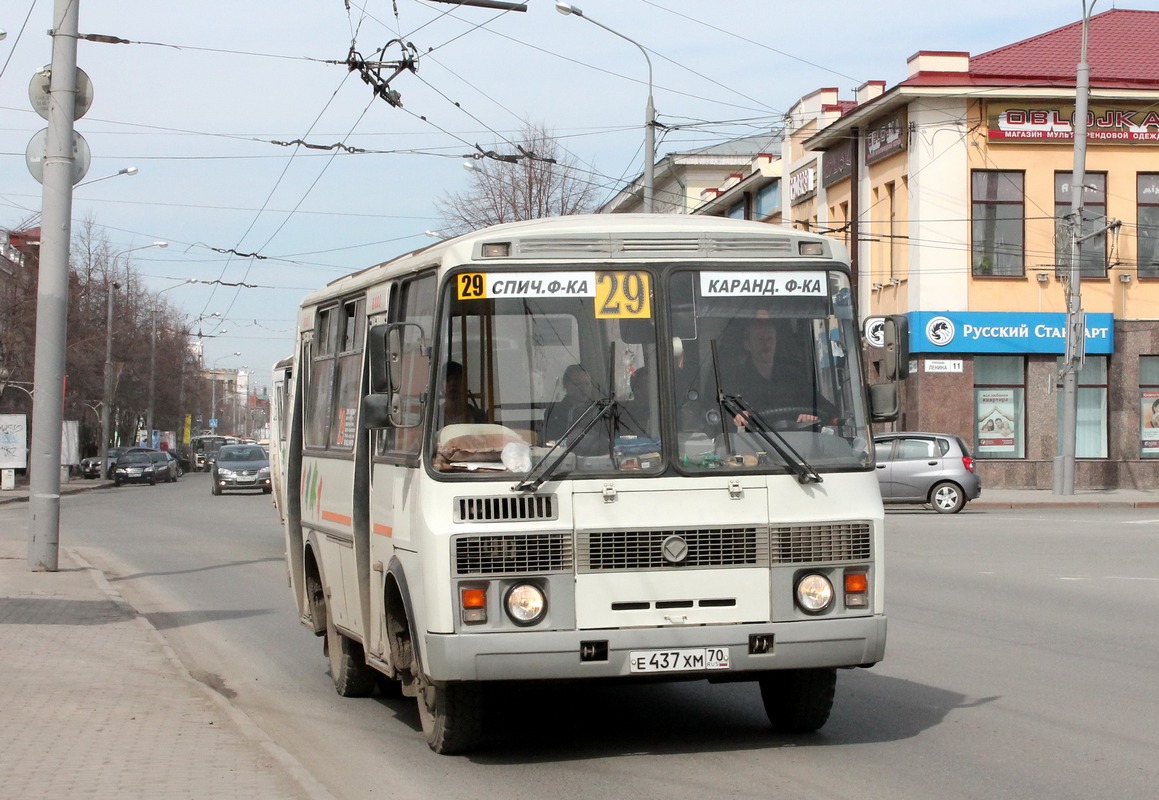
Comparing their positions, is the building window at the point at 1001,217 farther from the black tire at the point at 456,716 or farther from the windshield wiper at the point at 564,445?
the black tire at the point at 456,716

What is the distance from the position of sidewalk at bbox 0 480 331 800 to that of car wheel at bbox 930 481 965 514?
1956 cm

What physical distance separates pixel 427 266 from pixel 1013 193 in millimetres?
33568

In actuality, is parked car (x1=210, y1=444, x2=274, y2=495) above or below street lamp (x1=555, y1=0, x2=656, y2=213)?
below

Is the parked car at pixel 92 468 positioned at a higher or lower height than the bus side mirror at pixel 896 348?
lower

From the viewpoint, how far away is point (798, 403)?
752cm

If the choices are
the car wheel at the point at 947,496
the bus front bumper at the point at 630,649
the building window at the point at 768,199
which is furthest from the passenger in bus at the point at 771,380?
the building window at the point at 768,199

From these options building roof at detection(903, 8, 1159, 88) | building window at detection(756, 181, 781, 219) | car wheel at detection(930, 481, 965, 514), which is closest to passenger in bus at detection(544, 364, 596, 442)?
car wheel at detection(930, 481, 965, 514)

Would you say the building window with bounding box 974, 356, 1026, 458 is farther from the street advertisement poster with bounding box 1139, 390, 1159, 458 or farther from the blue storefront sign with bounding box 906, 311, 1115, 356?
the street advertisement poster with bounding box 1139, 390, 1159, 458

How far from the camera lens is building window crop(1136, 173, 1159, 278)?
3950cm

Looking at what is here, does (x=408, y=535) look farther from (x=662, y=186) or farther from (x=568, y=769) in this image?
(x=662, y=186)

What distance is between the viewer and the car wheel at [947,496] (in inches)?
1174

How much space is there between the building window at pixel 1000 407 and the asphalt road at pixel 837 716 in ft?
73.8

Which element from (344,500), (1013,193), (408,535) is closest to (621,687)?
(344,500)

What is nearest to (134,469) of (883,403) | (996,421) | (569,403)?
(996,421)
